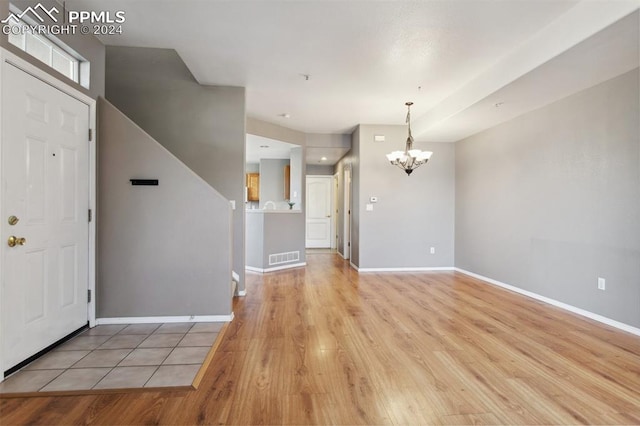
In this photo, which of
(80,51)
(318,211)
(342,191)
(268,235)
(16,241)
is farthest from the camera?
(318,211)

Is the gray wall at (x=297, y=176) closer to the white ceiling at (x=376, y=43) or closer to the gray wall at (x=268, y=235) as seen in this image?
the gray wall at (x=268, y=235)

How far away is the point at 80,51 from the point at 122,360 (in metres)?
2.62

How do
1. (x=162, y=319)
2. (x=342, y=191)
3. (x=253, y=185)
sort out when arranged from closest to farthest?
(x=162, y=319) → (x=342, y=191) → (x=253, y=185)

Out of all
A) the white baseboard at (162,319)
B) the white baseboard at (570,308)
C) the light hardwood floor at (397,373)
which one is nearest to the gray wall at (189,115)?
the white baseboard at (162,319)

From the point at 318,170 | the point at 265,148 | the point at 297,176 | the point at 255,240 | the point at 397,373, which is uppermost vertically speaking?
the point at 265,148

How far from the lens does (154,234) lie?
298 cm

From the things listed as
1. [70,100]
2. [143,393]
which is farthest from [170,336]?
[70,100]

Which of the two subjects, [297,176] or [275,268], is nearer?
[275,268]

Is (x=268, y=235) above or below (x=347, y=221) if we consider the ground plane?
below

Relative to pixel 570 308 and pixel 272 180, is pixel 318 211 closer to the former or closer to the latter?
pixel 272 180

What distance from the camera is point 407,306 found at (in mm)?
3578

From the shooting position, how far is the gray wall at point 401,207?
5.62 m

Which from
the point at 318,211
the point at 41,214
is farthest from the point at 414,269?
the point at 41,214

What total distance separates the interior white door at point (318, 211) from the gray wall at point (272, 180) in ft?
4.17
